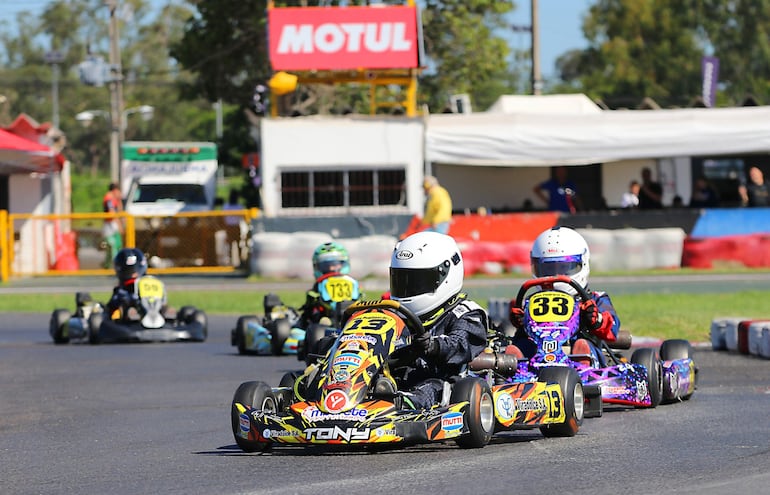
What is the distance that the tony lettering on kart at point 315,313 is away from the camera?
1318 cm

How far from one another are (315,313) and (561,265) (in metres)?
4.24

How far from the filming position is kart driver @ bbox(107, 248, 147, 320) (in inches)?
611

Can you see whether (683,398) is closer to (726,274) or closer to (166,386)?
(166,386)

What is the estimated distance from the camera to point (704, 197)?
2772cm

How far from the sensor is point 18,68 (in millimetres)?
82000

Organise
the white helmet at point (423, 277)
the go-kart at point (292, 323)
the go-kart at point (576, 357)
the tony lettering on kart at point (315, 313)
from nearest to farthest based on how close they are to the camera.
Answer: the white helmet at point (423, 277)
the go-kart at point (576, 357)
the go-kart at point (292, 323)
the tony lettering on kart at point (315, 313)

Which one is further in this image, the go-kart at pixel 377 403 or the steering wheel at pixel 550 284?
the steering wheel at pixel 550 284

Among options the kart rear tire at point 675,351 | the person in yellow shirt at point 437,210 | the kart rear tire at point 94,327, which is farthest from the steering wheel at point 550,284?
the person in yellow shirt at point 437,210

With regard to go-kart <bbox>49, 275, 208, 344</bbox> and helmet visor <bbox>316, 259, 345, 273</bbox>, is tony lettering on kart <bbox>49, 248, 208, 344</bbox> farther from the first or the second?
helmet visor <bbox>316, 259, 345, 273</bbox>

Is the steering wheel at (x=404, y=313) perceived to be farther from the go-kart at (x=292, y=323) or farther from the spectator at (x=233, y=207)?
the spectator at (x=233, y=207)

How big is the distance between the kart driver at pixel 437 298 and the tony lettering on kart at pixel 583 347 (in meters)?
0.70

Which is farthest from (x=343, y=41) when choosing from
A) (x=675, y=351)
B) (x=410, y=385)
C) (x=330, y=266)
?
(x=410, y=385)

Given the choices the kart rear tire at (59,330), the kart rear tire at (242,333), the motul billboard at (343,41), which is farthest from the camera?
the motul billboard at (343,41)

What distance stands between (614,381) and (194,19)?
1307 inches
